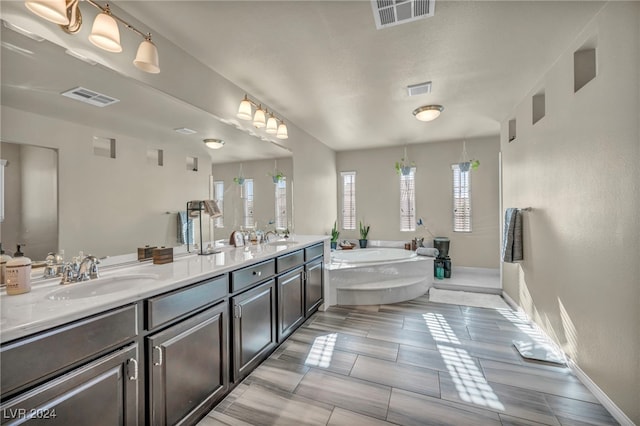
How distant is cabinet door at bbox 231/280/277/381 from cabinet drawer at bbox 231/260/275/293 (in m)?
0.06

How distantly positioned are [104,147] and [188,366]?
141cm

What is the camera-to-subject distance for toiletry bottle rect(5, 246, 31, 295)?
120cm

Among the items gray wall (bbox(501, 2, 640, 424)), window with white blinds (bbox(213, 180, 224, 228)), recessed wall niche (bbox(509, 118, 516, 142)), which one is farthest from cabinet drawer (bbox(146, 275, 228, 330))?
recessed wall niche (bbox(509, 118, 516, 142))

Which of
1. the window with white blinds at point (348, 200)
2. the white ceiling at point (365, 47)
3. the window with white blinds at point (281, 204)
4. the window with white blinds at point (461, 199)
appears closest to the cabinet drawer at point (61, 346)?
the white ceiling at point (365, 47)

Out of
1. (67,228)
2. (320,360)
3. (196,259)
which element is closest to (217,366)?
(196,259)

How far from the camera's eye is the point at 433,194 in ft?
17.3

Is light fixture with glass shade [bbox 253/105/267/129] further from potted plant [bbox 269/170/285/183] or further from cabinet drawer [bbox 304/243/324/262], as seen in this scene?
cabinet drawer [bbox 304/243/324/262]

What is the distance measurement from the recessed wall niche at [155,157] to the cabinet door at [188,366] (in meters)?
1.13

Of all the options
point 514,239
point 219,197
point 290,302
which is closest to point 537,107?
point 514,239

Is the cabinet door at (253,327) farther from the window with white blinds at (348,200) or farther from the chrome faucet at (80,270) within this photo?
the window with white blinds at (348,200)

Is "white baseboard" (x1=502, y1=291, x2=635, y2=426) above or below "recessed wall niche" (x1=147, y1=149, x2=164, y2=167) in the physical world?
below

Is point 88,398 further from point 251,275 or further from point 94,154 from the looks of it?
point 94,154

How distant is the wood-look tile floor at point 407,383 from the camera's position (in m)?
1.69

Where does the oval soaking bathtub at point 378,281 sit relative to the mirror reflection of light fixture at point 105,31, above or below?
below
